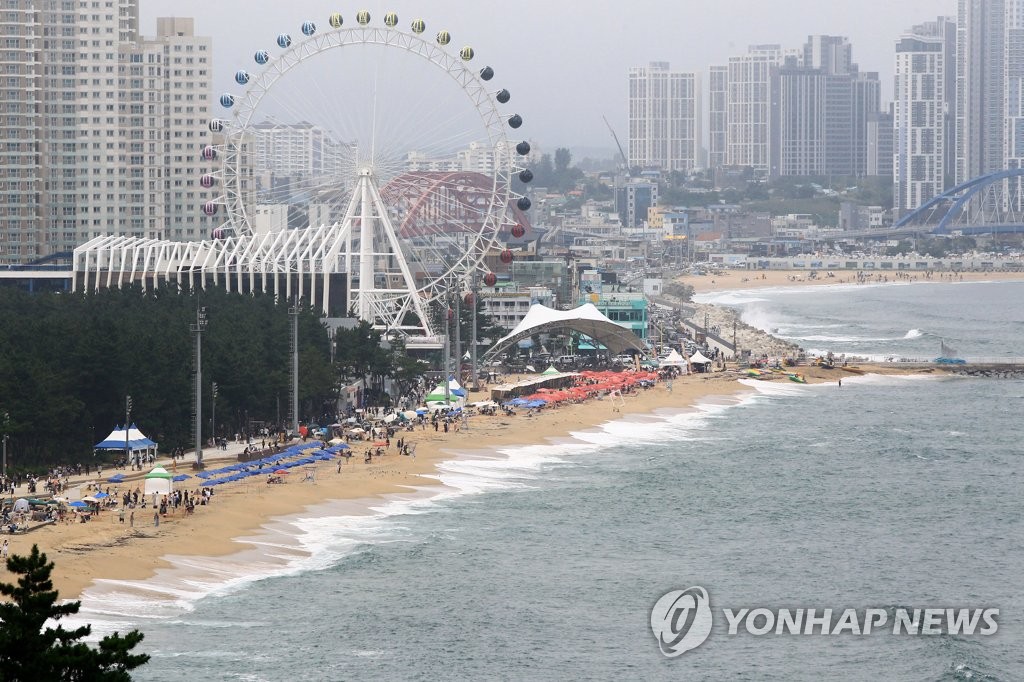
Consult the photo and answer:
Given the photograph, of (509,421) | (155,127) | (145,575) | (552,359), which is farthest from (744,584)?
(155,127)

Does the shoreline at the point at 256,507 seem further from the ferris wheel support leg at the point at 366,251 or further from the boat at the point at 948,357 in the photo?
the boat at the point at 948,357

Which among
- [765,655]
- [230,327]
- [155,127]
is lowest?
[765,655]

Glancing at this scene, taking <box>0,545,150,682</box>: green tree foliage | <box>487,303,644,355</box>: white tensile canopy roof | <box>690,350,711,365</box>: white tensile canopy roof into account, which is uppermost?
<box>487,303,644,355</box>: white tensile canopy roof

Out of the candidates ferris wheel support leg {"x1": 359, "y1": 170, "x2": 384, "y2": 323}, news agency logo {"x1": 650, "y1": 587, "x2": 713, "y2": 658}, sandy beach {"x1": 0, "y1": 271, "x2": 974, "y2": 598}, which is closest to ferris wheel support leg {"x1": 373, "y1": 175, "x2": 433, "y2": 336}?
ferris wheel support leg {"x1": 359, "y1": 170, "x2": 384, "y2": 323}

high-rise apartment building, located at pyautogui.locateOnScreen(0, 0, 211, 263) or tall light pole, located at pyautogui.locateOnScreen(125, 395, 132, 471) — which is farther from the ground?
high-rise apartment building, located at pyautogui.locateOnScreen(0, 0, 211, 263)

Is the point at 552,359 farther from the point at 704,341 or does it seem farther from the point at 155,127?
the point at 155,127

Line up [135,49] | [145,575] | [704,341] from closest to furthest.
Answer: [145,575] < [704,341] < [135,49]

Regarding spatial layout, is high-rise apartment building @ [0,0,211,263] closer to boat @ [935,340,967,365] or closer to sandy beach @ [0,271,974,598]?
boat @ [935,340,967,365]

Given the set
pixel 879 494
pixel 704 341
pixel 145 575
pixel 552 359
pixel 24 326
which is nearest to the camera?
pixel 145 575
